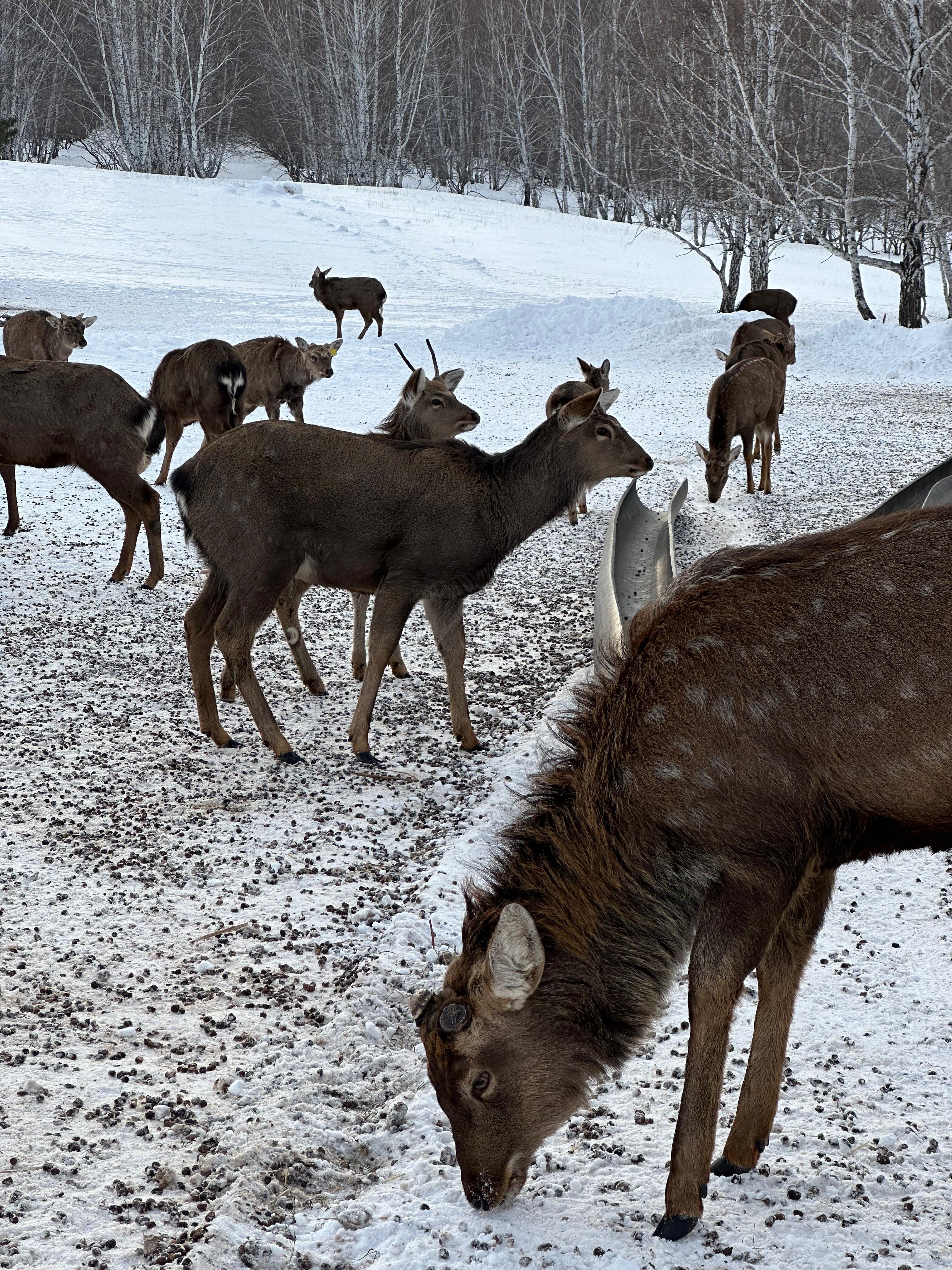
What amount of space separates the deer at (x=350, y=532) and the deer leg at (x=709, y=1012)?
11.4 feet

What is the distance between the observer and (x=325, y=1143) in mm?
3322

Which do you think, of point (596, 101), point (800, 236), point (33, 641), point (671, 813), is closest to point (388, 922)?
point (671, 813)

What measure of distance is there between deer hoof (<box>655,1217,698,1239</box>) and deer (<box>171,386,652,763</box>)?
3485mm

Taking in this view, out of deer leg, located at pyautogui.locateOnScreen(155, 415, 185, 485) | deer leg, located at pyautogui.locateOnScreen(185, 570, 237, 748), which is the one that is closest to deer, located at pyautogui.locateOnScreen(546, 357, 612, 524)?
deer leg, located at pyautogui.locateOnScreen(155, 415, 185, 485)

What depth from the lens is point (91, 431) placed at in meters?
8.80

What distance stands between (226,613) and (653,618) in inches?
144

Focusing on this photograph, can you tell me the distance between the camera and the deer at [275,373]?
14.1 m

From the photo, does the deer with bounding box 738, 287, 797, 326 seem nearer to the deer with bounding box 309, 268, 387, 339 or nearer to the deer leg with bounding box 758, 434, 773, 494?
the deer with bounding box 309, 268, 387, 339

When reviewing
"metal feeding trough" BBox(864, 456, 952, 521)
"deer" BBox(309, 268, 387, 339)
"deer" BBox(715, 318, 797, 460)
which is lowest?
"metal feeding trough" BBox(864, 456, 952, 521)

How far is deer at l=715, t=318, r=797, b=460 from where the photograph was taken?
13.5m

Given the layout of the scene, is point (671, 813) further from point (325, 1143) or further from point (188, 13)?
point (188, 13)

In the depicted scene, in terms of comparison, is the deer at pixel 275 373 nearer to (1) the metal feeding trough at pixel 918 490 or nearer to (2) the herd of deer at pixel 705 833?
(1) the metal feeding trough at pixel 918 490

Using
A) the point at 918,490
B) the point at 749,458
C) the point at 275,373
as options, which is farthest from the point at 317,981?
the point at 275,373

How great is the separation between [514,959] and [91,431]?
7.20 metres
